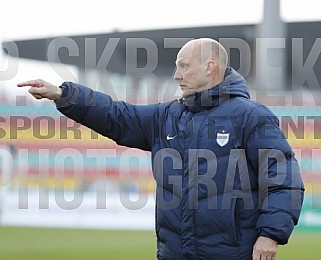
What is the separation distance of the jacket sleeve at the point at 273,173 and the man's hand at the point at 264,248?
0.02m

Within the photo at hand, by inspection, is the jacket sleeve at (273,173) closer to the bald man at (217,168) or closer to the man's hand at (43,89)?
the bald man at (217,168)

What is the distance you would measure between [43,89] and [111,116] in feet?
1.03

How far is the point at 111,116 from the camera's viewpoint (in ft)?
11.8

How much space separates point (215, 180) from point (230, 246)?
0.25 m

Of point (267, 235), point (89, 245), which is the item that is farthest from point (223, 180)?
point (89, 245)

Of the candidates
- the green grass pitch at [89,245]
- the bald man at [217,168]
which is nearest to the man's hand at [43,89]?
the bald man at [217,168]

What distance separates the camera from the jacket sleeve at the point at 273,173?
3291 millimetres

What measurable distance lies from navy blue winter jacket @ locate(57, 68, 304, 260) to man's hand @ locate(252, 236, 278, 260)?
2 cm

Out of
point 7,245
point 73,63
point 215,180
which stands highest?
point 73,63

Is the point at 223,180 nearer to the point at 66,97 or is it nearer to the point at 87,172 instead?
the point at 66,97

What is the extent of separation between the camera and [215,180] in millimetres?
3342

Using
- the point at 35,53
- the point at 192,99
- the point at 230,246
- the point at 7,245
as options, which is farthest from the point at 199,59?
the point at 35,53

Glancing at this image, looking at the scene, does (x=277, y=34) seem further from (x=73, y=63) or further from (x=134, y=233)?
(x=134, y=233)

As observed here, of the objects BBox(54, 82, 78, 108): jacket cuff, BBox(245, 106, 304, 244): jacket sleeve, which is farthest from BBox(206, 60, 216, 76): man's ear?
BBox(54, 82, 78, 108): jacket cuff
